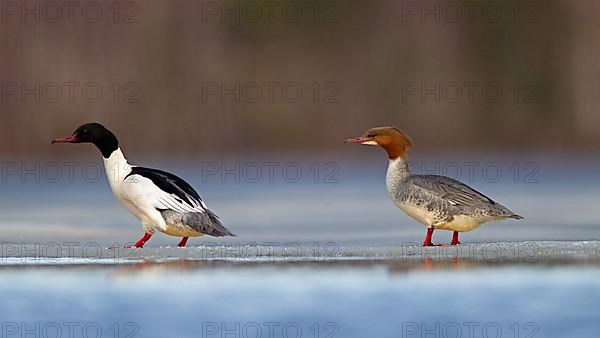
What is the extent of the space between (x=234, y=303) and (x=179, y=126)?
1615 cm

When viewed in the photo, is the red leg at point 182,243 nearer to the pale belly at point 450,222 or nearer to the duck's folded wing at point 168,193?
the duck's folded wing at point 168,193

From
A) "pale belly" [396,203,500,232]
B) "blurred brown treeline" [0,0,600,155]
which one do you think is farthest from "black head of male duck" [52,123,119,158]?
"blurred brown treeline" [0,0,600,155]

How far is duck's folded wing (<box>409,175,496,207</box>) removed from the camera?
1061 centimetres

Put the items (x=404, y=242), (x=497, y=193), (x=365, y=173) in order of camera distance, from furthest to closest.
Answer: (x=365, y=173) → (x=497, y=193) → (x=404, y=242)

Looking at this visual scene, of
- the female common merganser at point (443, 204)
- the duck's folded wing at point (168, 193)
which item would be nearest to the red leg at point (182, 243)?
the duck's folded wing at point (168, 193)

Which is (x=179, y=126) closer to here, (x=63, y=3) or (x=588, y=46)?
(x=63, y=3)

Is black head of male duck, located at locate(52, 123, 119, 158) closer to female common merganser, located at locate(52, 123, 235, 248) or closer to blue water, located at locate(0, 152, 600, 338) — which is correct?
female common merganser, located at locate(52, 123, 235, 248)

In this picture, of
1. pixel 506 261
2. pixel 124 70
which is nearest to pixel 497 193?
pixel 506 261

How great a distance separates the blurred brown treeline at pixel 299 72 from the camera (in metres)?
23.8

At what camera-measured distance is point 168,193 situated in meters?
10.6

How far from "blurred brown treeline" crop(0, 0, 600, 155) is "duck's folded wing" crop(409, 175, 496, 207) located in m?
12.0

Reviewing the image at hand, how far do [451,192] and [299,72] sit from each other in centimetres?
1614

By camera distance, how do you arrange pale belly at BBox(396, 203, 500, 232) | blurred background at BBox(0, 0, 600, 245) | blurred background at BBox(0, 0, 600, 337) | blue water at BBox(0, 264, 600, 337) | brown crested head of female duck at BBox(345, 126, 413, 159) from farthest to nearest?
blurred background at BBox(0, 0, 600, 245), brown crested head of female duck at BBox(345, 126, 413, 159), pale belly at BBox(396, 203, 500, 232), blurred background at BBox(0, 0, 600, 337), blue water at BBox(0, 264, 600, 337)

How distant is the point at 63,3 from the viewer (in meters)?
26.3
